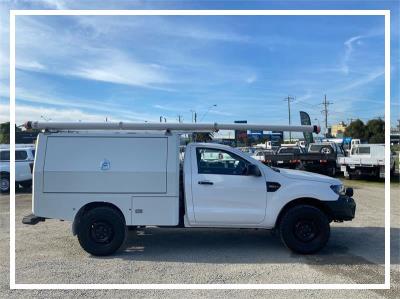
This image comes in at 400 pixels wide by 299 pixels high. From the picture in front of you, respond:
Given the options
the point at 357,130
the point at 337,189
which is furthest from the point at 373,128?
the point at 337,189

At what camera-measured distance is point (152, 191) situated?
7.32 meters

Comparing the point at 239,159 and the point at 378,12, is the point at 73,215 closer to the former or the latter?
the point at 239,159

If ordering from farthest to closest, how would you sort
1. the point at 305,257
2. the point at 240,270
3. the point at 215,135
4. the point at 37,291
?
1. the point at 215,135
2. the point at 305,257
3. the point at 240,270
4. the point at 37,291

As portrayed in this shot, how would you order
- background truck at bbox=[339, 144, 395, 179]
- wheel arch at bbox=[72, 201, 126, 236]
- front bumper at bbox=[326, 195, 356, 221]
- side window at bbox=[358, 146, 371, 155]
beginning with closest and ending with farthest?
1. wheel arch at bbox=[72, 201, 126, 236]
2. front bumper at bbox=[326, 195, 356, 221]
3. background truck at bbox=[339, 144, 395, 179]
4. side window at bbox=[358, 146, 371, 155]

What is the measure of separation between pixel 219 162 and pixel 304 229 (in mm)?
1759

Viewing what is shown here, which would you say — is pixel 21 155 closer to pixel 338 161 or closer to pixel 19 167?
pixel 19 167

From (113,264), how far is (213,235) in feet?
8.60

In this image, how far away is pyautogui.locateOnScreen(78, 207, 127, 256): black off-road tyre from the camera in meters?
7.23

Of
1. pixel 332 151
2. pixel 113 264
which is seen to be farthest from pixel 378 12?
pixel 332 151

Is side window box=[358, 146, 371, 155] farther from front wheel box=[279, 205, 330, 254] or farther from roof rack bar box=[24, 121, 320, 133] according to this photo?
roof rack bar box=[24, 121, 320, 133]

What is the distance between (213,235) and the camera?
8867mm

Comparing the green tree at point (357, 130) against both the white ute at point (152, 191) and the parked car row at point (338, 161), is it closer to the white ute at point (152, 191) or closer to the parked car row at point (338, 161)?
Result: the parked car row at point (338, 161)

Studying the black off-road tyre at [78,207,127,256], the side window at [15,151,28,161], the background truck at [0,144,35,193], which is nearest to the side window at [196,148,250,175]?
the black off-road tyre at [78,207,127,256]

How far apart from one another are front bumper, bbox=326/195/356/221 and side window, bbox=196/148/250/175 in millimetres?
1555
